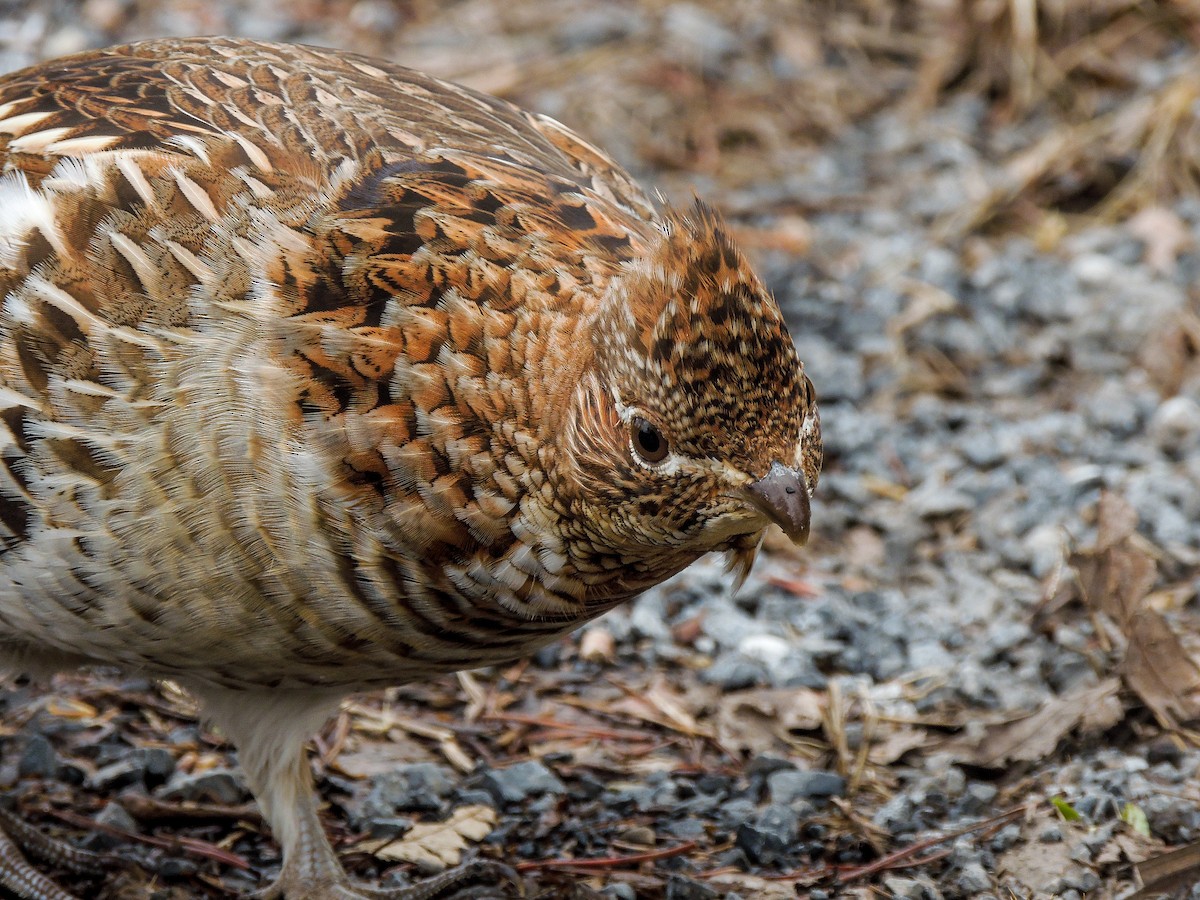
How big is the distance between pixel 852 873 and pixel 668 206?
2.01 metres

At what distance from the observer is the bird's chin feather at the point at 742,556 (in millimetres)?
3604

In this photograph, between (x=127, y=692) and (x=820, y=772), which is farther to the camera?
(x=127, y=692)

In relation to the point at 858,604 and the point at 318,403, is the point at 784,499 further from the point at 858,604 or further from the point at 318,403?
the point at 858,604

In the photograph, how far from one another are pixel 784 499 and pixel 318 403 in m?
1.14

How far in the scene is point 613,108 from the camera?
8.53 m

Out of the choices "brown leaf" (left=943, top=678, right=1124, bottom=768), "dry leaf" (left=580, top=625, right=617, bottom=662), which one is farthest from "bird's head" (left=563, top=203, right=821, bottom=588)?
"dry leaf" (left=580, top=625, right=617, bottom=662)

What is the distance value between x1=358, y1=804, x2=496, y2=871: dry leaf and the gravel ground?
6 cm

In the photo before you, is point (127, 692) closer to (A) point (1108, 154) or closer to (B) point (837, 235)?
(B) point (837, 235)

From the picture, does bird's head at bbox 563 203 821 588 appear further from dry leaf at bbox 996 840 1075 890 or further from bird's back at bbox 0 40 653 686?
dry leaf at bbox 996 840 1075 890

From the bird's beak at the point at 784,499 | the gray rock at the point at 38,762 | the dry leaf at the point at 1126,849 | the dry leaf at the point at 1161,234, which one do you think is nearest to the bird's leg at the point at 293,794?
the gray rock at the point at 38,762

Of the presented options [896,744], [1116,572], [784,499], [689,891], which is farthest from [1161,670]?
[784,499]

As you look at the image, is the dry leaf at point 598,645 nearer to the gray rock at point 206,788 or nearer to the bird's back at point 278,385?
the gray rock at point 206,788

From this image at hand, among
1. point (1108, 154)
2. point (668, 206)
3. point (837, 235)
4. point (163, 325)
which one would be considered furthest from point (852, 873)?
point (1108, 154)

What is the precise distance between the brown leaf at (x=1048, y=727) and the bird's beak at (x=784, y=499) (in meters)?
1.83
